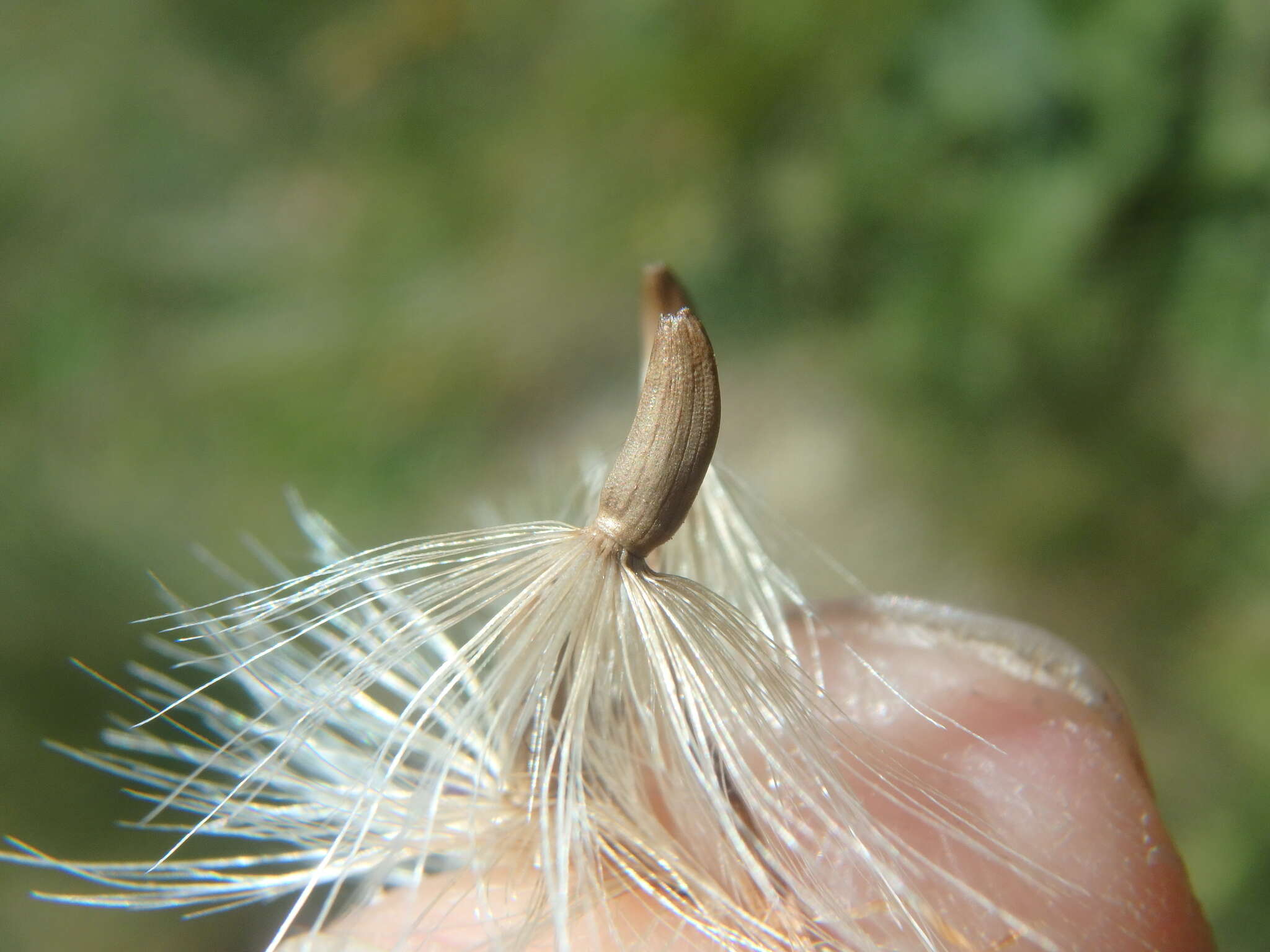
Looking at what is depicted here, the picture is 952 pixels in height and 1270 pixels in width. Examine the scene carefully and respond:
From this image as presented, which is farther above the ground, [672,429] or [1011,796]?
[672,429]

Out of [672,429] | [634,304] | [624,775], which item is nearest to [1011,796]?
[624,775]

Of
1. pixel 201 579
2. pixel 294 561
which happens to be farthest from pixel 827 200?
pixel 201 579

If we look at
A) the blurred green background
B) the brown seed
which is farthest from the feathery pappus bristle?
the blurred green background

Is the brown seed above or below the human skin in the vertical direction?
above

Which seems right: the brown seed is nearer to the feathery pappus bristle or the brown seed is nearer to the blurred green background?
the feathery pappus bristle

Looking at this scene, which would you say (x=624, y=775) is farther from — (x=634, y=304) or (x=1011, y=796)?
(x=634, y=304)

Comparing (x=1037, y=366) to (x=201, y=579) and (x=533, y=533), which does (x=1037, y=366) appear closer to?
(x=533, y=533)
